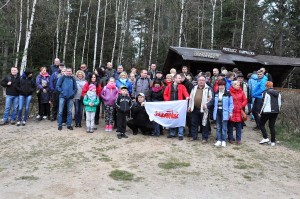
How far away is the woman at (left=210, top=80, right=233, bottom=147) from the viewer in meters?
7.91

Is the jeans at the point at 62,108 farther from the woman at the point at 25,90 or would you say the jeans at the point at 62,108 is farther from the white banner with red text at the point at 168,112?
the white banner with red text at the point at 168,112

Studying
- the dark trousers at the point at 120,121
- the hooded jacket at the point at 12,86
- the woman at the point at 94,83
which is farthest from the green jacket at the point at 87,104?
the hooded jacket at the point at 12,86

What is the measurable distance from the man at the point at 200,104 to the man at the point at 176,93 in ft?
1.10

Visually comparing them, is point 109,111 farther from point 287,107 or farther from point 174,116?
point 287,107

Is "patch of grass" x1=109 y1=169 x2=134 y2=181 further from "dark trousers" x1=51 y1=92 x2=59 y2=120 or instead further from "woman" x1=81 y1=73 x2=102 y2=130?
"dark trousers" x1=51 y1=92 x2=59 y2=120

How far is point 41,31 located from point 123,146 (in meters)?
20.2

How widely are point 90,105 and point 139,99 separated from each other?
140 cm

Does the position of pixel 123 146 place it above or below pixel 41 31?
below

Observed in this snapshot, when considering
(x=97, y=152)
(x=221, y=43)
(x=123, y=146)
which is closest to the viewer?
(x=97, y=152)

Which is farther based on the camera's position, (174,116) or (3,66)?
(3,66)

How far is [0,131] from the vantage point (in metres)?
8.73

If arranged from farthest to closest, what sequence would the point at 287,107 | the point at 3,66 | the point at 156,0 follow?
1. the point at 156,0
2. the point at 3,66
3. the point at 287,107

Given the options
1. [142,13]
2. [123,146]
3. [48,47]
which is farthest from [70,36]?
[123,146]

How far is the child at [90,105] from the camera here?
8711 millimetres
